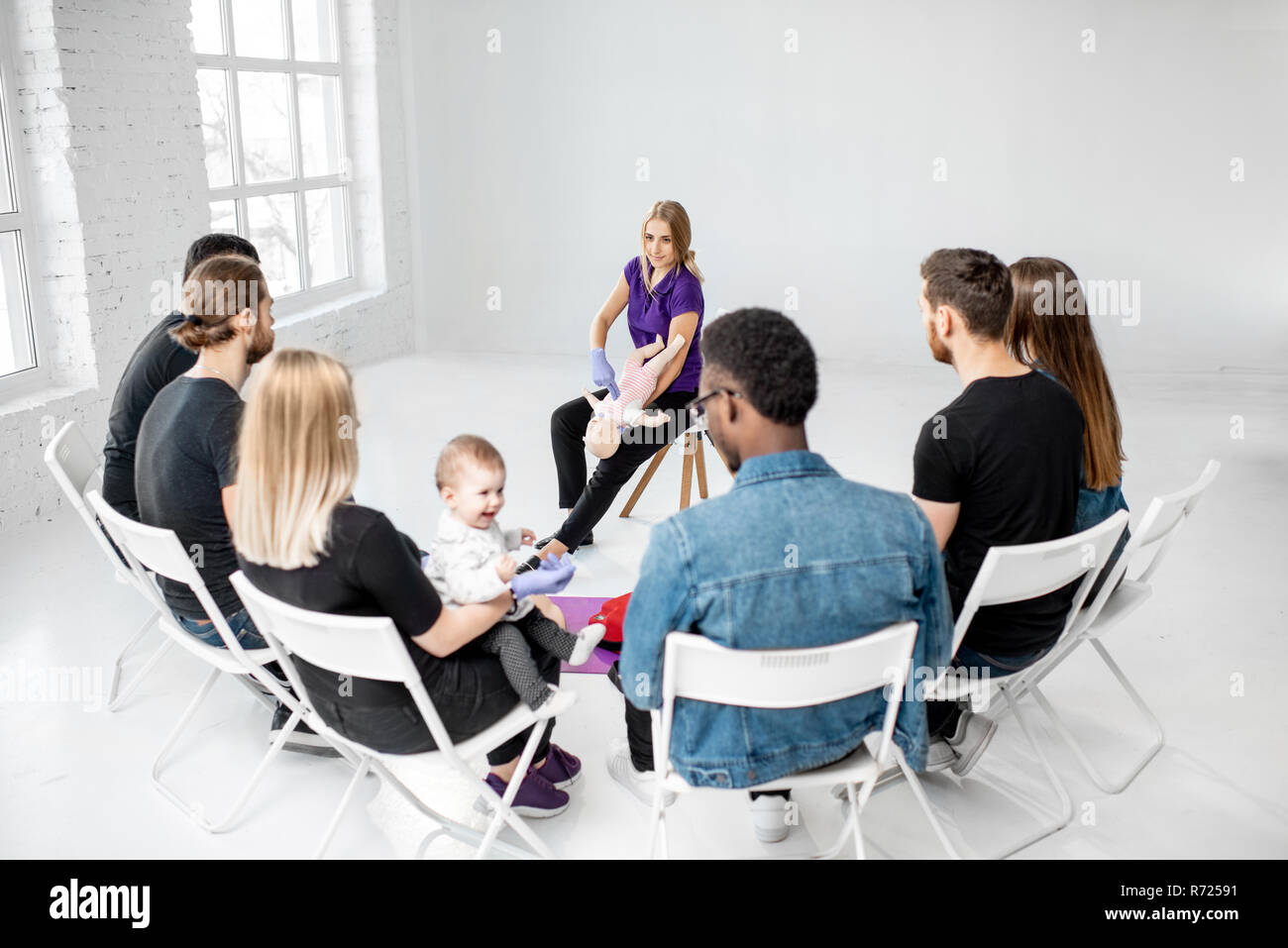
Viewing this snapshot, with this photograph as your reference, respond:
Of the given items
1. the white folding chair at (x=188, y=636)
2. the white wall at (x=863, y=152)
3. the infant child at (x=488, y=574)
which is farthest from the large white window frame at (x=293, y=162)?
the infant child at (x=488, y=574)

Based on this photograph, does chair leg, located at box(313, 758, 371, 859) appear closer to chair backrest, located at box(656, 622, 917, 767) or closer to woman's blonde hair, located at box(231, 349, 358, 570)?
woman's blonde hair, located at box(231, 349, 358, 570)

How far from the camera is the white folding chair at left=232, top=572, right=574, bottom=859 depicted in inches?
79.7

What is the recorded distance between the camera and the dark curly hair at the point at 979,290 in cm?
256

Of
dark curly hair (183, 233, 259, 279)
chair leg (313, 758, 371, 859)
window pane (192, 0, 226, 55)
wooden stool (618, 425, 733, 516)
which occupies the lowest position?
chair leg (313, 758, 371, 859)

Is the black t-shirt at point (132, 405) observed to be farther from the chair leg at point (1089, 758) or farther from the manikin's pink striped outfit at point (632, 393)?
the chair leg at point (1089, 758)

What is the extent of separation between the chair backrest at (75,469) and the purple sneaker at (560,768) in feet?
3.88

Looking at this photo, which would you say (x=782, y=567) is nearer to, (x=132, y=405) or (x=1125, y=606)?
(x=1125, y=606)

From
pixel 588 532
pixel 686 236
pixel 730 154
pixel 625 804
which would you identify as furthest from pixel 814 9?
pixel 625 804

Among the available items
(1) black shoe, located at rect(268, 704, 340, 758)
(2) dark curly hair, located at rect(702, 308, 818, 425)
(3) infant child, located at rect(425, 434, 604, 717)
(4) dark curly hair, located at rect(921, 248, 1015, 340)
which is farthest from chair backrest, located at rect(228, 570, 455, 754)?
(4) dark curly hair, located at rect(921, 248, 1015, 340)

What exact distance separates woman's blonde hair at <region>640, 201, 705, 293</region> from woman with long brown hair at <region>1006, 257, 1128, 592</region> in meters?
1.70

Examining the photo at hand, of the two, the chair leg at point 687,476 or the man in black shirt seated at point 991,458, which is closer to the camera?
the man in black shirt seated at point 991,458

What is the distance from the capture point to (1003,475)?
247 cm
